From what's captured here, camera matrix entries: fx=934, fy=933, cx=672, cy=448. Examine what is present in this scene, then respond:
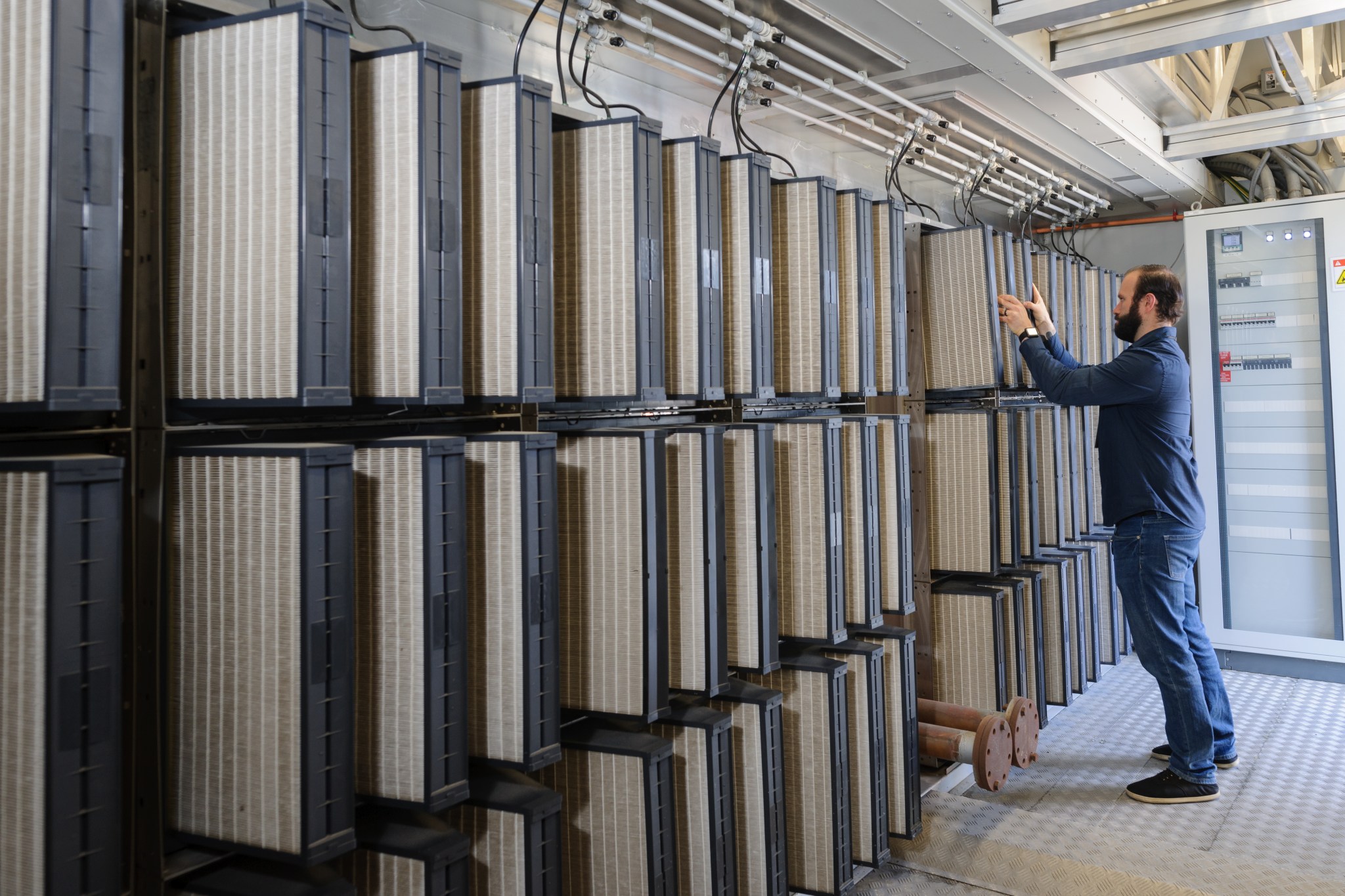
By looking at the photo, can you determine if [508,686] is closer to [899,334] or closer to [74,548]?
[74,548]

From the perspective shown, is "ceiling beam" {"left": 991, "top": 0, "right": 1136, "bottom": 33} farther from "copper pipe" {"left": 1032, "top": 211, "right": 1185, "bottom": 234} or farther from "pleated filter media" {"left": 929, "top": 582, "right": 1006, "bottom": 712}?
"copper pipe" {"left": 1032, "top": 211, "right": 1185, "bottom": 234}

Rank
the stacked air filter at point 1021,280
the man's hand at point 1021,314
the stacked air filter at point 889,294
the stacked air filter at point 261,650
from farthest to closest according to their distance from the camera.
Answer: the stacked air filter at point 1021,280, the man's hand at point 1021,314, the stacked air filter at point 889,294, the stacked air filter at point 261,650

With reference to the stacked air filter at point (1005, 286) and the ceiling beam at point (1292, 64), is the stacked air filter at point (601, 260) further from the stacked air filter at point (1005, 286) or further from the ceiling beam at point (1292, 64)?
the ceiling beam at point (1292, 64)

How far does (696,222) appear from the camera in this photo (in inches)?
72.6

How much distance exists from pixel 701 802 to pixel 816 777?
0.43 meters

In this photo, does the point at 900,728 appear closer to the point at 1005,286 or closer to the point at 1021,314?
the point at 1021,314

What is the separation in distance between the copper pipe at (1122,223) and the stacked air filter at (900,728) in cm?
311

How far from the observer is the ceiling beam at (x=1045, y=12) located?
218 cm

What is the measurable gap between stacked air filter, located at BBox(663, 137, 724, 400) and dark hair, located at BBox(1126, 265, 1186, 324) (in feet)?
5.92

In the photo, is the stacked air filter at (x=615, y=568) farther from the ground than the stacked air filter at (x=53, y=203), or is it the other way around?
the stacked air filter at (x=53, y=203)

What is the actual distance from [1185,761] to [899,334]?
5.36 feet

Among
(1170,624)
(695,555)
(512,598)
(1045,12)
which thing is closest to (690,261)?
(695,555)

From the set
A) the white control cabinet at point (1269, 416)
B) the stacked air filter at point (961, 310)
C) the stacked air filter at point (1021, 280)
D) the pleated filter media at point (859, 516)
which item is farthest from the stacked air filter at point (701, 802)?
the white control cabinet at point (1269, 416)

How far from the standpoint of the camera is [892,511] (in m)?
2.45
